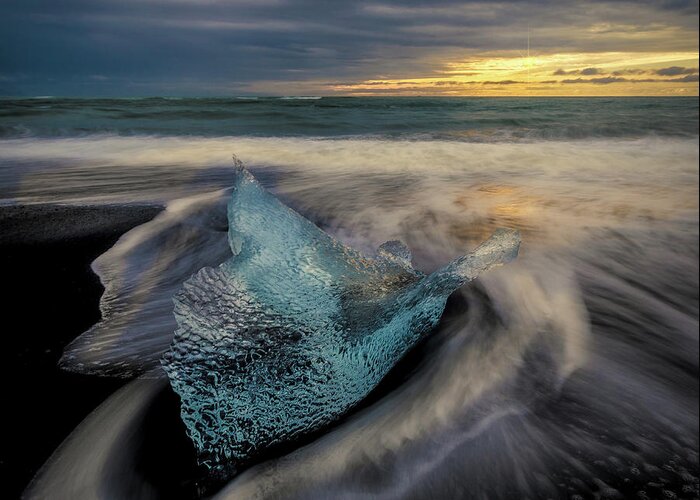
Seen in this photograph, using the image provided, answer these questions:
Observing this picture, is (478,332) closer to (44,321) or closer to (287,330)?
(287,330)

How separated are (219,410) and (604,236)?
3.95 m

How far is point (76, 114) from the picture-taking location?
1772 cm

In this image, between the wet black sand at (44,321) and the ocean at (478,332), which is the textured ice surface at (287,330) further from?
the wet black sand at (44,321)

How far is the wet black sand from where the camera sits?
1697 millimetres

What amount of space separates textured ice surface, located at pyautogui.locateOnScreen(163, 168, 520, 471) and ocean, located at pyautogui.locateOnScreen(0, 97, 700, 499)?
12 cm

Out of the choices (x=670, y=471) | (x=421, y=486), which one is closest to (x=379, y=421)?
(x=421, y=486)

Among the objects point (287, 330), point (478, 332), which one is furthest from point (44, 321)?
point (478, 332)

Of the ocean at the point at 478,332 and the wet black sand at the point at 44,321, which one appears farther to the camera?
the wet black sand at the point at 44,321

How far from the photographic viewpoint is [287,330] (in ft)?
5.68

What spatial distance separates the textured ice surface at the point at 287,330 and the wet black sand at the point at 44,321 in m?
0.66

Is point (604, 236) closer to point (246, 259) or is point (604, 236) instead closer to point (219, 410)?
point (246, 259)

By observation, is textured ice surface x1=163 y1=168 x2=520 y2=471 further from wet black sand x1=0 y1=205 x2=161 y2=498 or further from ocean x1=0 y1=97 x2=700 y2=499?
wet black sand x1=0 y1=205 x2=161 y2=498

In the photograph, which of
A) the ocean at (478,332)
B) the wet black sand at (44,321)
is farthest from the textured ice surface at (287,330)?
the wet black sand at (44,321)

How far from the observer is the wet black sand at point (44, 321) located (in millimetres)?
1697
